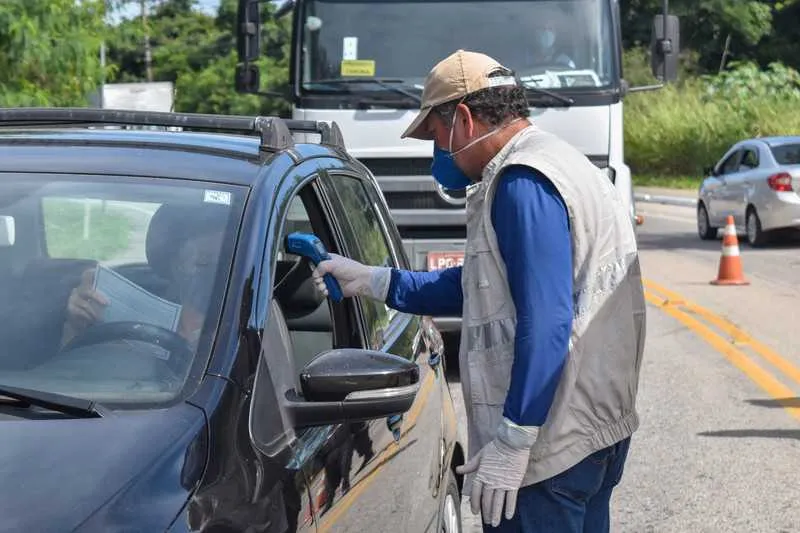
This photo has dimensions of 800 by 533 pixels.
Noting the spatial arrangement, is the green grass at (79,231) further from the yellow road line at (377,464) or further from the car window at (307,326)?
the yellow road line at (377,464)

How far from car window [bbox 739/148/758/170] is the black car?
781 inches

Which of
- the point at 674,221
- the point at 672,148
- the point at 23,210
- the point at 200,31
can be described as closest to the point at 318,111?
the point at 23,210

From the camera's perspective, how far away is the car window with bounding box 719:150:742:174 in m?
24.3

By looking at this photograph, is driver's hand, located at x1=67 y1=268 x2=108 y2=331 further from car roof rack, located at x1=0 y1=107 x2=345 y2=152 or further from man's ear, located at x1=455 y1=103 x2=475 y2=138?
man's ear, located at x1=455 y1=103 x2=475 y2=138

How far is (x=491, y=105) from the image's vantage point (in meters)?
3.72

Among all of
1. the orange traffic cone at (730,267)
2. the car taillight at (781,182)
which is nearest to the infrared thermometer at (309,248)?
the orange traffic cone at (730,267)

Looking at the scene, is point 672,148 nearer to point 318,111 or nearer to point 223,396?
point 318,111

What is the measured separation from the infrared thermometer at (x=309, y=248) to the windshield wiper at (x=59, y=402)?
104cm

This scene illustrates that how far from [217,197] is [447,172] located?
2.33 ft

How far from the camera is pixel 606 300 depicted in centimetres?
364

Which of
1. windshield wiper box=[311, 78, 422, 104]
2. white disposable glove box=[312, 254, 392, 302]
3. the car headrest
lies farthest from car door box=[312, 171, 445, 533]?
windshield wiper box=[311, 78, 422, 104]

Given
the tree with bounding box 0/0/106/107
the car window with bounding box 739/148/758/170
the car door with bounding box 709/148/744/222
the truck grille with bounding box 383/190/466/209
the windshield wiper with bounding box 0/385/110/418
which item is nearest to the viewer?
the windshield wiper with bounding box 0/385/110/418

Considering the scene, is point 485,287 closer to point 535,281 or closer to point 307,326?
point 535,281

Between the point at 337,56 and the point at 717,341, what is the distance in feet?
13.5
